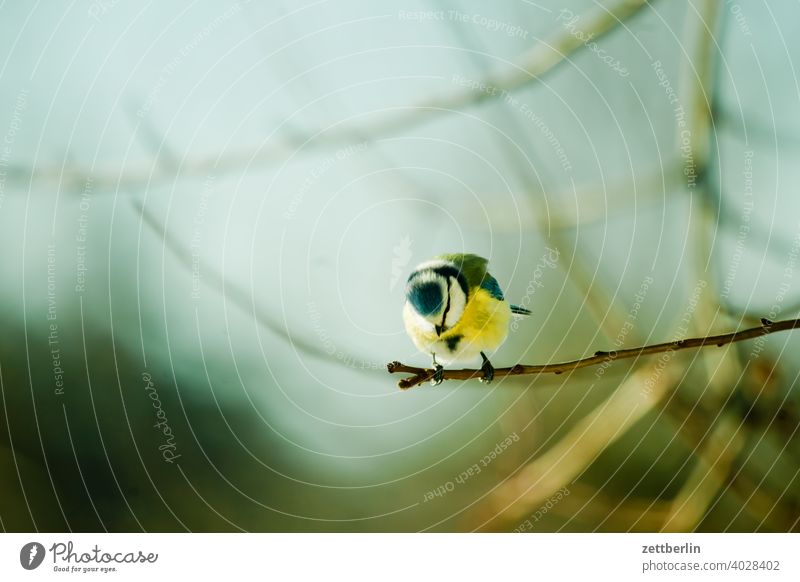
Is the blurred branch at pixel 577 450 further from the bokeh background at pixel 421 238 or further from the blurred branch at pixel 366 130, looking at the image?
the blurred branch at pixel 366 130

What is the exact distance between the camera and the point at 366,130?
0.81m

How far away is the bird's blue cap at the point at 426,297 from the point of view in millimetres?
750

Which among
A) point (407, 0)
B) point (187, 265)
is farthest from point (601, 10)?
point (187, 265)

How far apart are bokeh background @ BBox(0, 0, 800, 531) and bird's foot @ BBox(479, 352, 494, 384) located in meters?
0.04

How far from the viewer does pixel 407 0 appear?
2.64 feet

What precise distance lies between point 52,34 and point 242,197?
0.33 meters

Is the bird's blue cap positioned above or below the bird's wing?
below

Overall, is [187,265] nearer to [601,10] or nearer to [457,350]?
[457,350]

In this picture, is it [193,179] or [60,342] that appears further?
[60,342]

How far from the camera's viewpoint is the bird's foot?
0.75 meters

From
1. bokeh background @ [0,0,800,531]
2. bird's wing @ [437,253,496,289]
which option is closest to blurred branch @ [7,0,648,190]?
bokeh background @ [0,0,800,531]

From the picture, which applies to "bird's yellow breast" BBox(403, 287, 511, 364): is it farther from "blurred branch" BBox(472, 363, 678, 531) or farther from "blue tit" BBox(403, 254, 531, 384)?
"blurred branch" BBox(472, 363, 678, 531)
